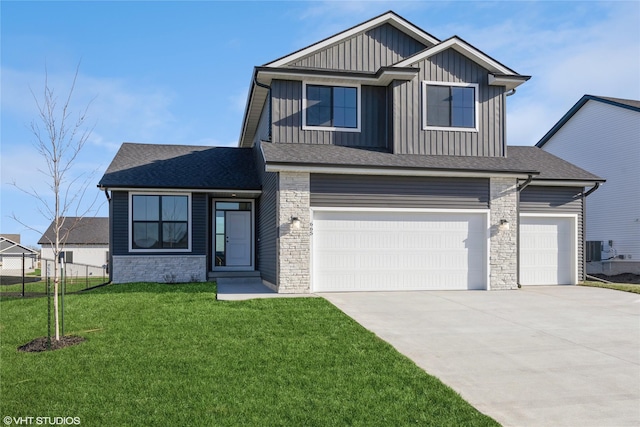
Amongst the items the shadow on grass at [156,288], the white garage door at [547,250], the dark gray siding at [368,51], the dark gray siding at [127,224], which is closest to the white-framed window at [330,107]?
the dark gray siding at [368,51]

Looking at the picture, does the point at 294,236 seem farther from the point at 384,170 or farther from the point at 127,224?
the point at 127,224

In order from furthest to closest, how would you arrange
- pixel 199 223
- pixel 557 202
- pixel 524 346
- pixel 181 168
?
pixel 181 168, pixel 199 223, pixel 557 202, pixel 524 346

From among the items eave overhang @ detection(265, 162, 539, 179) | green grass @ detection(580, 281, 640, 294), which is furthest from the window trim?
green grass @ detection(580, 281, 640, 294)

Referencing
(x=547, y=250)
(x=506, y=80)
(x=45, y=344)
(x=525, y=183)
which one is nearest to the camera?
(x=45, y=344)

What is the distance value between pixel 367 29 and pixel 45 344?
11.7 m

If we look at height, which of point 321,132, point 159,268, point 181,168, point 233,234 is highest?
point 321,132

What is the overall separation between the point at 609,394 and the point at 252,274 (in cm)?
1208

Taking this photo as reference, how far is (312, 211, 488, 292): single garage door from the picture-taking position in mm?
13320

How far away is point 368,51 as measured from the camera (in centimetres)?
1507

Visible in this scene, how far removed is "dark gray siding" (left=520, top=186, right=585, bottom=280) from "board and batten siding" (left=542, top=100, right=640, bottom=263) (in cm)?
668

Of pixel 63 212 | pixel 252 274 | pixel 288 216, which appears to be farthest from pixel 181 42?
pixel 252 274

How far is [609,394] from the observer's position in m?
5.67

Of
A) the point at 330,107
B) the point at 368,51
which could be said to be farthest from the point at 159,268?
the point at 368,51

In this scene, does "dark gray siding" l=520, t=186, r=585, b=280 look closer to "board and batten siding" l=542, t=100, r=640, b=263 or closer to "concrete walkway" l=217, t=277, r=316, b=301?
"board and batten siding" l=542, t=100, r=640, b=263
